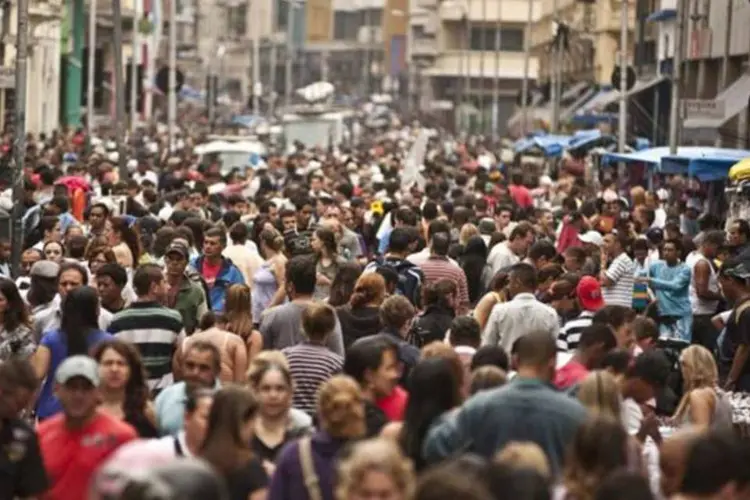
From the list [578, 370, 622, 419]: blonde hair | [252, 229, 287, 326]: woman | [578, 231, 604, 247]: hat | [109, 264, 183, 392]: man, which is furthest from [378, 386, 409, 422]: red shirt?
[578, 231, 604, 247]: hat

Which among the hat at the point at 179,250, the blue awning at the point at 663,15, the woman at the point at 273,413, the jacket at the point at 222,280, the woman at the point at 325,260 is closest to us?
the woman at the point at 273,413

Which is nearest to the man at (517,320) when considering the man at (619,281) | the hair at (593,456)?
the man at (619,281)

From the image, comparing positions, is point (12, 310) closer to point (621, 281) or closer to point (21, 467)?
point (21, 467)

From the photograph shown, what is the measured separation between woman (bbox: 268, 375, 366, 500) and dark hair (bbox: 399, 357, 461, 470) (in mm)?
200

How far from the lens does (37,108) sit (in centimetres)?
7212

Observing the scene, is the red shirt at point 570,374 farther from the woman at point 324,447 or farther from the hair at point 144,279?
the hair at point 144,279

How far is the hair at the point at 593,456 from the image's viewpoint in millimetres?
10453

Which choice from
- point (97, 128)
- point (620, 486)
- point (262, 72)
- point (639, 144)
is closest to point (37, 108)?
point (97, 128)

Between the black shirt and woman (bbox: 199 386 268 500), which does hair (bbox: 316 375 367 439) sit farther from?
the black shirt

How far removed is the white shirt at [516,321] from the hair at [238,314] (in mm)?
1489

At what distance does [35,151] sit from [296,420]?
38906mm

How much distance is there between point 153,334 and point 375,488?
23.9 feet

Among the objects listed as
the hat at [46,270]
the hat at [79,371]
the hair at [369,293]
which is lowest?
the hair at [369,293]

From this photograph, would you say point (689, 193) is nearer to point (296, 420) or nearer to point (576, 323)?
point (576, 323)
